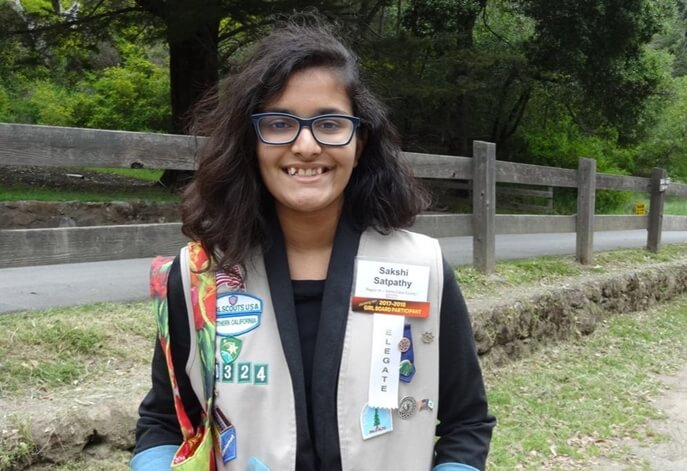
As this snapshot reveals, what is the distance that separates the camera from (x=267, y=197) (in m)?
1.67

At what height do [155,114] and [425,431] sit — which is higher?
[155,114]

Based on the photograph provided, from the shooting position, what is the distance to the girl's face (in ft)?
5.02

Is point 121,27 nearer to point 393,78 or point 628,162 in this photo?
point 393,78

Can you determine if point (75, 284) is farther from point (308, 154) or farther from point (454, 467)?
point (454, 467)

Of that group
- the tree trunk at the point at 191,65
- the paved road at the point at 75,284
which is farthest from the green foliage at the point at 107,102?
the paved road at the point at 75,284

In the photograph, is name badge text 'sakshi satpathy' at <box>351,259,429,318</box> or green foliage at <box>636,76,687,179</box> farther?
green foliage at <box>636,76,687,179</box>

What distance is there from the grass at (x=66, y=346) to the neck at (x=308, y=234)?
2354 mm

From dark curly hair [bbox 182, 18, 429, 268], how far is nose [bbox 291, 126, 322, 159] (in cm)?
11

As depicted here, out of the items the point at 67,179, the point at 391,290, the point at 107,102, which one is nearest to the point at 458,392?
the point at 391,290

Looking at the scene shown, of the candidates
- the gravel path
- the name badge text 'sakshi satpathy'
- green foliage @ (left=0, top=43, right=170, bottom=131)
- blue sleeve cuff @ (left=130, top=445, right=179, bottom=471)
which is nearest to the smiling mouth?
the name badge text 'sakshi satpathy'

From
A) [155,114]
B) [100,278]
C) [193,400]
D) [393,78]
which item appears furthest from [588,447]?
[155,114]

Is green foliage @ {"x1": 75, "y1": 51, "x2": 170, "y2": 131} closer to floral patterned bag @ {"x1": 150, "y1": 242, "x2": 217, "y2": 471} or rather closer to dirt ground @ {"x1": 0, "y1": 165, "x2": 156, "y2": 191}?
dirt ground @ {"x1": 0, "y1": 165, "x2": 156, "y2": 191}

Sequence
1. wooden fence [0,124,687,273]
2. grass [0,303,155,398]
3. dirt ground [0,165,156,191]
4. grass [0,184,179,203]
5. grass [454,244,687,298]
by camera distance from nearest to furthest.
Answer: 1. grass [0,303,155,398]
2. wooden fence [0,124,687,273]
3. grass [454,244,687,298]
4. grass [0,184,179,203]
5. dirt ground [0,165,156,191]

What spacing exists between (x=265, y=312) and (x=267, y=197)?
0.33 meters
